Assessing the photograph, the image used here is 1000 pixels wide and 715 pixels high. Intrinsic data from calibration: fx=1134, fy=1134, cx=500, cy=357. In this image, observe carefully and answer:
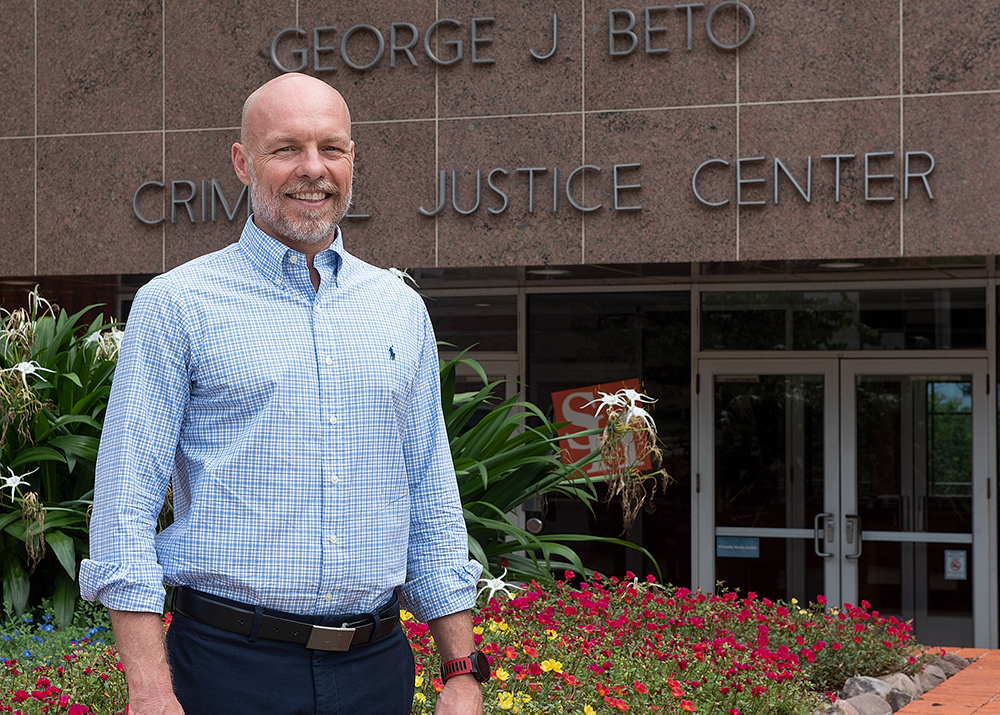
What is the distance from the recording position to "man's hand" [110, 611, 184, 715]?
1.76 meters

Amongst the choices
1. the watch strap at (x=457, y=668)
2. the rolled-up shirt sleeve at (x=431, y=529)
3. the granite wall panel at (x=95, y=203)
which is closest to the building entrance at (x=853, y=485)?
the granite wall panel at (x=95, y=203)

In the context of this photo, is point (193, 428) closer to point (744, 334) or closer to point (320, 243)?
point (320, 243)

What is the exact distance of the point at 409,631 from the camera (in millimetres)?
4441

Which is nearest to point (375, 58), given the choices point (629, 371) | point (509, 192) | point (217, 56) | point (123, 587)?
point (217, 56)

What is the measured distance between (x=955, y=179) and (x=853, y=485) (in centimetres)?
269

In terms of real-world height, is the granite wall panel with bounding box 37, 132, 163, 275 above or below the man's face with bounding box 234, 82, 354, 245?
above

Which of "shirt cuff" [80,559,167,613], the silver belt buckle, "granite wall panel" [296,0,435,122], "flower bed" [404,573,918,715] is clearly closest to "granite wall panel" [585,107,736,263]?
"granite wall panel" [296,0,435,122]

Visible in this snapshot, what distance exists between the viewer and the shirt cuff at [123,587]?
1780mm

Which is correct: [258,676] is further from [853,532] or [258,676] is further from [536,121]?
[853,532]

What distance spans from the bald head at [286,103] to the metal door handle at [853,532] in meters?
7.54

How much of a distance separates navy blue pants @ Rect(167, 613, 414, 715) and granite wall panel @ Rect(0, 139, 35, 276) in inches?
300

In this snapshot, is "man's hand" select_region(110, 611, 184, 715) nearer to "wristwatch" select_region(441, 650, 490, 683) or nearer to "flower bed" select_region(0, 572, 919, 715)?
"wristwatch" select_region(441, 650, 490, 683)

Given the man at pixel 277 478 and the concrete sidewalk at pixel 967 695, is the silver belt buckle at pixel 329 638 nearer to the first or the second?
the man at pixel 277 478

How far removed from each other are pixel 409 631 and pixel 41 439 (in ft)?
6.87
